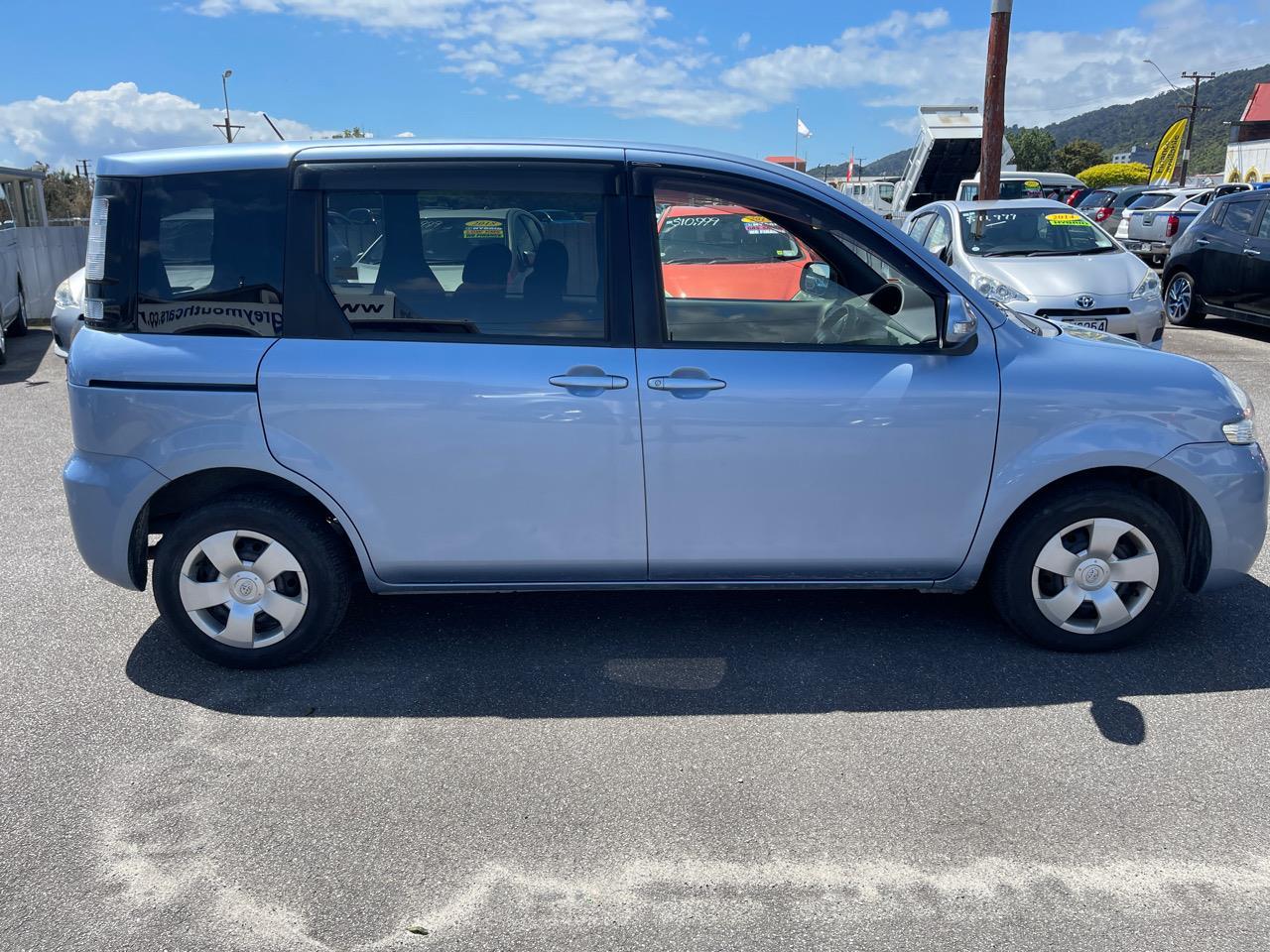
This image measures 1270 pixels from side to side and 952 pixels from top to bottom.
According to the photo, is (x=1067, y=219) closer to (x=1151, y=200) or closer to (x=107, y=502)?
(x=107, y=502)

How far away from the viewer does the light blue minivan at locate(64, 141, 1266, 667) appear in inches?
147

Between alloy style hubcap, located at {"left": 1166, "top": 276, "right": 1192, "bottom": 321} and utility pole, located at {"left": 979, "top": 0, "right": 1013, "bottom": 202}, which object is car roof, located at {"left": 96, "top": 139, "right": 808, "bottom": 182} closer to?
utility pole, located at {"left": 979, "top": 0, "right": 1013, "bottom": 202}

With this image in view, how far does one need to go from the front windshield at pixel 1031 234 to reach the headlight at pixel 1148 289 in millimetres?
942

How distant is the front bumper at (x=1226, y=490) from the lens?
3.91 m

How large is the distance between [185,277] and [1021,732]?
11.1 feet

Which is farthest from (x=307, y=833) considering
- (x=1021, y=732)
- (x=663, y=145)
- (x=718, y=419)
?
(x=663, y=145)

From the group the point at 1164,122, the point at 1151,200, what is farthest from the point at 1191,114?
the point at 1164,122

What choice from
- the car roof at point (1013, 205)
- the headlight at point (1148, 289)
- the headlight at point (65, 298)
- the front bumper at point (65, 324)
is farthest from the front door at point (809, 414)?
the headlight at point (65, 298)

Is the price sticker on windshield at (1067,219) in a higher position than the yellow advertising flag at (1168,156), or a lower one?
lower

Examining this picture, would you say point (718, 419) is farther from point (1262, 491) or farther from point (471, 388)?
point (1262, 491)

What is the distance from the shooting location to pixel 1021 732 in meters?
3.53

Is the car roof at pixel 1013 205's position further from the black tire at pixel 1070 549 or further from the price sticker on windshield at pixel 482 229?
the price sticker on windshield at pixel 482 229

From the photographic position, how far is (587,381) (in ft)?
12.2

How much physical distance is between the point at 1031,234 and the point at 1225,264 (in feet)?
10.9
